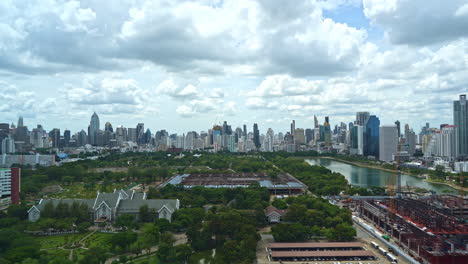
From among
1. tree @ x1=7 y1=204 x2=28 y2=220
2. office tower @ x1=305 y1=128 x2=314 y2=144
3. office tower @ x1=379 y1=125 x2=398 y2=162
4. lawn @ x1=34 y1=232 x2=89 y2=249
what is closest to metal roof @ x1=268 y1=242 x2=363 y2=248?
lawn @ x1=34 y1=232 x2=89 y2=249

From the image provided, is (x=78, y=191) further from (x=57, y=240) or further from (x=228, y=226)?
(x=228, y=226)

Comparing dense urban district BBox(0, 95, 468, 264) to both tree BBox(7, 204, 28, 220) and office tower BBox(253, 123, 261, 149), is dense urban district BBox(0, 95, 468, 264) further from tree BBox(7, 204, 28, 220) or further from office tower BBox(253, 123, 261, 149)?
office tower BBox(253, 123, 261, 149)

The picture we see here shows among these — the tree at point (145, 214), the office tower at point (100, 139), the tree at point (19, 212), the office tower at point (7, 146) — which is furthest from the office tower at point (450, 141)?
the office tower at point (100, 139)

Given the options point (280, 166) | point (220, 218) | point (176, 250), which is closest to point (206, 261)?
point (176, 250)

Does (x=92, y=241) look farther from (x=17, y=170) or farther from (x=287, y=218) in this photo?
(x=17, y=170)

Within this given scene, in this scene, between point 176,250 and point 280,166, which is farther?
point 280,166

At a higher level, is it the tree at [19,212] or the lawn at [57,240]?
the tree at [19,212]

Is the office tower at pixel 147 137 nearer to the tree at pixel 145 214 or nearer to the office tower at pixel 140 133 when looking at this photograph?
the office tower at pixel 140 133
